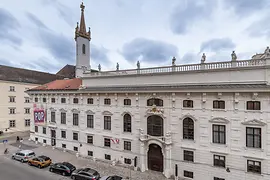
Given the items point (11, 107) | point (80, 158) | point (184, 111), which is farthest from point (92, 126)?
point (11, 107)

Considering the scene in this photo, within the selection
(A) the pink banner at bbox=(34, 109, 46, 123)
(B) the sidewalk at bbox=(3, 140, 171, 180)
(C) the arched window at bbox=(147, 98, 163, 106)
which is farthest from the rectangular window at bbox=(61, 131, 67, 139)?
(C) the arched window at bbox=(147, 98, 163, 106)

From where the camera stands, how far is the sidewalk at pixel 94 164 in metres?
22.6

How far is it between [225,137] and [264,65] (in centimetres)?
874

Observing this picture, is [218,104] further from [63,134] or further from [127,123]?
[63,134]

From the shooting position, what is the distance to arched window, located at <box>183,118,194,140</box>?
2134 cm

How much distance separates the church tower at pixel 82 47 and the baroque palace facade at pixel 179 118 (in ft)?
32.8

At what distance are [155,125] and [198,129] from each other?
18.3 ft

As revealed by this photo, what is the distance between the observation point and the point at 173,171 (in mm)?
22297

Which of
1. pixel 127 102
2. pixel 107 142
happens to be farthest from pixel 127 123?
pixel 107 142

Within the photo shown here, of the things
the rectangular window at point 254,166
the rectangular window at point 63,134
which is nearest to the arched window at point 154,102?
the rectangular window at point 254,166

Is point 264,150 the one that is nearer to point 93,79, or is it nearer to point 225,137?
point 225,137

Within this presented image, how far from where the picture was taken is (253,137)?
720 inches

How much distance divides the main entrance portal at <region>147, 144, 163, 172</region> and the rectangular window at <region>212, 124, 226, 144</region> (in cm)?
733

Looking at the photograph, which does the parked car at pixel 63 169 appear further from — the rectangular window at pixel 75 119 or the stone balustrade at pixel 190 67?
the stone balustrade at pixel 190 67
